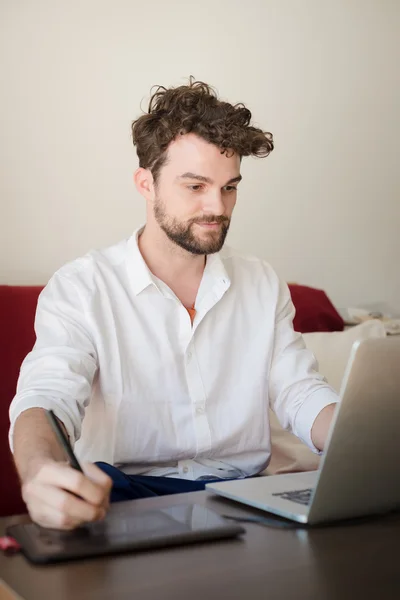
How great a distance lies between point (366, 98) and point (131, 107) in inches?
37.6

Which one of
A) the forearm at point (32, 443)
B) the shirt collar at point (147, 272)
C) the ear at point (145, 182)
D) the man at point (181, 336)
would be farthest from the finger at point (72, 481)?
the ear at point (145, 182)

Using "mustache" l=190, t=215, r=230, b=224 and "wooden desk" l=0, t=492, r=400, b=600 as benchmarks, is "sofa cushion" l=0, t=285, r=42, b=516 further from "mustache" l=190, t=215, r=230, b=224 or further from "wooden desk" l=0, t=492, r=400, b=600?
"wooden desk" l=0, t=492, r=400, b=600

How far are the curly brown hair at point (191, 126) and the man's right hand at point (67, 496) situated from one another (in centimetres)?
96

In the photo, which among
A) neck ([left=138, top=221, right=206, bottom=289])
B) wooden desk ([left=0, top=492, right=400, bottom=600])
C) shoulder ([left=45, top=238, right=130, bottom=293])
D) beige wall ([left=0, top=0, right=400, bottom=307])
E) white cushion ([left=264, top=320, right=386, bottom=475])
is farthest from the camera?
beige wall ([left=0, top=0, right=400, bottom=307])

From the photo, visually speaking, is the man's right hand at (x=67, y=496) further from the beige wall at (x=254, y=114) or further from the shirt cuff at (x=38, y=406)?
the beige wall at (x=254, y=114)

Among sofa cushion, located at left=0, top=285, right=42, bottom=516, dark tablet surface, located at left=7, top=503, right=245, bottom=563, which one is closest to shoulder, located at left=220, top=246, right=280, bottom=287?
sofa cushion, located at left=0, top=285, right=42, bottom=516

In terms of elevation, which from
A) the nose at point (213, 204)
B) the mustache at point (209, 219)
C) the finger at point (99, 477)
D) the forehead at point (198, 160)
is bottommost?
the finger at point (99, 477)

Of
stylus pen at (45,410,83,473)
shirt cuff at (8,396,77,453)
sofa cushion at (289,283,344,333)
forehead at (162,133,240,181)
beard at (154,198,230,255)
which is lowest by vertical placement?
sofa cushion at (289,283,344,333)

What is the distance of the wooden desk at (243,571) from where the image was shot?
710 millimetres

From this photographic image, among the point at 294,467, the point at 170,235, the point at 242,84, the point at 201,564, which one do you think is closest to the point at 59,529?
the point at 201,564

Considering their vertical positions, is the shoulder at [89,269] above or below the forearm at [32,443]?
above

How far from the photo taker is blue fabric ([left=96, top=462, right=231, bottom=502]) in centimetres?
137

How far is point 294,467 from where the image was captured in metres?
1.95

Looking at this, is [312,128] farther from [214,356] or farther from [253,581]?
[253,581]
